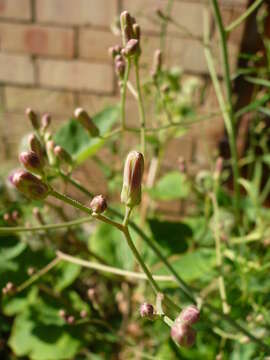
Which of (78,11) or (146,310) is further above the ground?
(78,11)

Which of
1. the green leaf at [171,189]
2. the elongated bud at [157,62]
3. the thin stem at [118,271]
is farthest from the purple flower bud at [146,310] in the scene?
the green leaf at [171,189]

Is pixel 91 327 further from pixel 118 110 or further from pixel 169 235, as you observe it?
pixel 118 110

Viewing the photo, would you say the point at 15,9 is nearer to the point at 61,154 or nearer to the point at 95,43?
the point at 95,43

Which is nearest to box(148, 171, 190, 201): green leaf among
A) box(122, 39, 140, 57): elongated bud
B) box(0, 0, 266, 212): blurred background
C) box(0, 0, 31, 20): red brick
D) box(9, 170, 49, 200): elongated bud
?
box(0, 0, 266, 212): blurred background

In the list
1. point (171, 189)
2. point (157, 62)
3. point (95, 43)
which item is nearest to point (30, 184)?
point (157, 62)

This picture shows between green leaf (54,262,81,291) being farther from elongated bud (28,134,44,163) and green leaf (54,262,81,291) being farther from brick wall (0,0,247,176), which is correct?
brick wall (0,0,247,176)

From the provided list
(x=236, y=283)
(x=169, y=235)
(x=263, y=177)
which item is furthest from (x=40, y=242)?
(x=263, y=177)

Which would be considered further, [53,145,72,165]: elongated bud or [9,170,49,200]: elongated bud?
[53,145,72,165]: elongated bud
